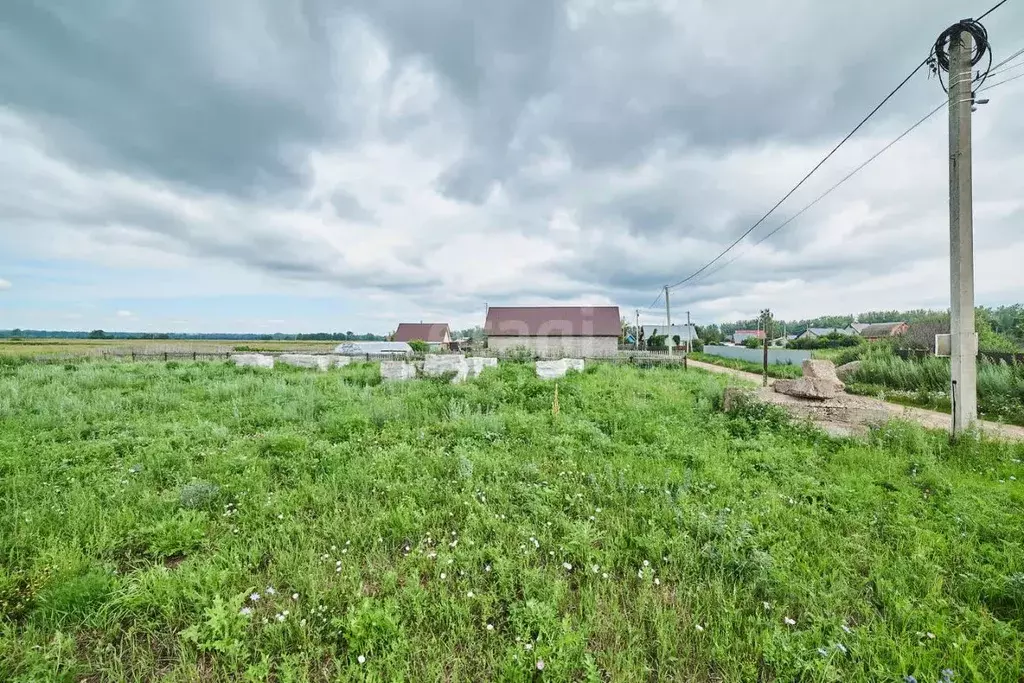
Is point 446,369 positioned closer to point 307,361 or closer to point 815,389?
point 815,389

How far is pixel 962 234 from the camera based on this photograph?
6.06 meters

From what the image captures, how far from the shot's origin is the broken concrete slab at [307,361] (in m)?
17.3

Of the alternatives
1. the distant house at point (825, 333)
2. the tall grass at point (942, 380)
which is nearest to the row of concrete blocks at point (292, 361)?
the tall grass at point (942, 380)

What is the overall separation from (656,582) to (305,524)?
3.01m

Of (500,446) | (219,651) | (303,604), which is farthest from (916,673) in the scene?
(500,446)

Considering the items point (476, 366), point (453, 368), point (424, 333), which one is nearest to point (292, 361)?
point (453, 368)

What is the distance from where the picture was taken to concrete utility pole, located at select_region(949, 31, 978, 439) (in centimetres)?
607

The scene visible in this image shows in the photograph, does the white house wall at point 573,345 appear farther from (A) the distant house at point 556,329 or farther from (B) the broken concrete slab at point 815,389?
(B) the broken concrete slab at point 815,389

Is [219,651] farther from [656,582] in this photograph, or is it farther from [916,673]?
[916,673]

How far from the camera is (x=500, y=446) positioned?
5.68 meters

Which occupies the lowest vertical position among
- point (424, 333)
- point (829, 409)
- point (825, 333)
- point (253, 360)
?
point (825, 333)

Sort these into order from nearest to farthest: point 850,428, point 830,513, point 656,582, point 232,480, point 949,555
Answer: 1. point 656,582
2. point 949,555
3. point 830,513
4. point 232,480
5. point 850,428

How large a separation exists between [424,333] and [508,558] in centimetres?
5005

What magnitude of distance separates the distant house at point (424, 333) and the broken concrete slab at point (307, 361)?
3163 centimetres
